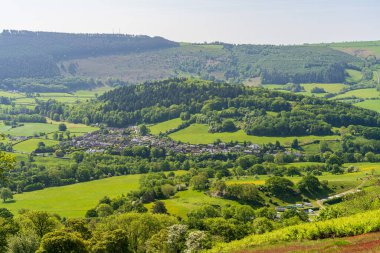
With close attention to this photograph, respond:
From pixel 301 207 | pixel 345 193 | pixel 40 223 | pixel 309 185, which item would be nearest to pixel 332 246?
pixel 40 223

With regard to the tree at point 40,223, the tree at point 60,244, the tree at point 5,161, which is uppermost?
the tree at point 5,161

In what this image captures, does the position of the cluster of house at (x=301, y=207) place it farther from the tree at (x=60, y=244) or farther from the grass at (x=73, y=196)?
the tree at (x=60, y=244)

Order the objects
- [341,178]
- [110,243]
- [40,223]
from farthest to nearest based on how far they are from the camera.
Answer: [341,178] < [40,223] < [110,243]

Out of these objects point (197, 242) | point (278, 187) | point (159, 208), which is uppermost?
point (197, 242)

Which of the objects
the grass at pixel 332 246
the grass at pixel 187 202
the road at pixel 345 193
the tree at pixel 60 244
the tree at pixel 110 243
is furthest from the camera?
the road at pixel 345 193

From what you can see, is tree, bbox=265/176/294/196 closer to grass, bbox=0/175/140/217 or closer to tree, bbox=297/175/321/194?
tree, bbox=297/175/321/194

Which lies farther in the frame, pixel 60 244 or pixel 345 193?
pixel 345 193

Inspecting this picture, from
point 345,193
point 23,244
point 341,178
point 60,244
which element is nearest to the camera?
point 60,244

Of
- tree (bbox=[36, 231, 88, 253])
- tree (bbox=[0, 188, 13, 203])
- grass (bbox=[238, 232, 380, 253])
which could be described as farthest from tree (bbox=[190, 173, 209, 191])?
grass (bbox=[238, 232, 380, 253])

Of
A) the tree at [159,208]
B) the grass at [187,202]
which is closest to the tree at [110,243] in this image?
the grass at [187,202]

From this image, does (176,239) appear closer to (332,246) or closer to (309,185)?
(332,246)
